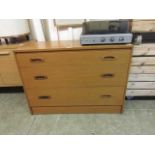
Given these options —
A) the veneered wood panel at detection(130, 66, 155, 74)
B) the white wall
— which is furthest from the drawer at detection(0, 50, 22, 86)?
the veneered wood panel at detection(130, 66, 155, 74)

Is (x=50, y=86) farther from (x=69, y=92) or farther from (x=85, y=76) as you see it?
(x=85, y=76)

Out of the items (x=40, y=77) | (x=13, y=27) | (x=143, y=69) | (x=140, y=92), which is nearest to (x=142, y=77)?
(x=143, y=69)

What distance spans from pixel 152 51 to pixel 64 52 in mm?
865

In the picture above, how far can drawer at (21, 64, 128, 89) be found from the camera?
5.19 feet

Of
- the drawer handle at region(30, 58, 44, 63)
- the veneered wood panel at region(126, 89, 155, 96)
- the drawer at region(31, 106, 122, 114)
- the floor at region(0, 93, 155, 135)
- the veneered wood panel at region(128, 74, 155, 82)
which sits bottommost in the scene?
the floor at region(0, 93, 155, 135)

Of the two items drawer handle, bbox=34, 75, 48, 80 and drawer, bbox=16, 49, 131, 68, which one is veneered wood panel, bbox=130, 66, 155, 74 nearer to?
drawer, bbox=16, 49, 131, 68

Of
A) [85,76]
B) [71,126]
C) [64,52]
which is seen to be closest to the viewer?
[64,52]

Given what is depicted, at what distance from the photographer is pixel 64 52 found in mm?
1505

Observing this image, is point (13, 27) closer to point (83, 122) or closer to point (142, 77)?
point (83, 122)

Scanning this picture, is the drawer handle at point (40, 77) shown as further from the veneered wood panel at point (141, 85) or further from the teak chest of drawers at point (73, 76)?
the veneered wood panel at point (141, 85)

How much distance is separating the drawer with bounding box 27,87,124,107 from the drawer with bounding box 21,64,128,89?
6cm

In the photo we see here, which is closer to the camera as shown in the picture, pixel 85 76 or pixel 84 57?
pixel 84 57

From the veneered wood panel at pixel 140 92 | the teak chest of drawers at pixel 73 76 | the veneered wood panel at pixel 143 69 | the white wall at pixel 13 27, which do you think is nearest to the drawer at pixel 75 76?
the teak chest of drawers at pixel 73 76
